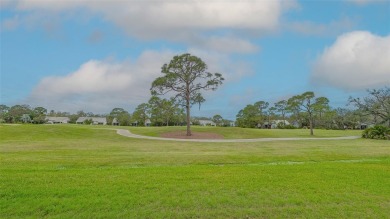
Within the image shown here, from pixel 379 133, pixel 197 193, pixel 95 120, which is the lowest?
pixel 197 193

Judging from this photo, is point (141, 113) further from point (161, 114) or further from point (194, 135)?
point (194, 135)

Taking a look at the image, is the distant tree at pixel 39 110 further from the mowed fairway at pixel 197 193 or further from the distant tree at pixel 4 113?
the mowed fairway at pixel 197 193

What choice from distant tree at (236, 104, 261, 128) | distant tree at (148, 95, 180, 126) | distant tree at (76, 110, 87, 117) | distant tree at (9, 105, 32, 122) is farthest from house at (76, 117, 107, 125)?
distant tree at (236, 104, 261, 128)

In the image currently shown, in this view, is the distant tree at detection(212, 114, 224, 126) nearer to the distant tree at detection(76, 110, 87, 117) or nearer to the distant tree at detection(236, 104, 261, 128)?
the distant tree at detection(236, 104, 261, 128)

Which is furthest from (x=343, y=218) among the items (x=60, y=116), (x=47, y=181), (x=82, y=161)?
(x=60, y=116)

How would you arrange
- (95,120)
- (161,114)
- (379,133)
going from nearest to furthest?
(379,133) → (161,114) → (95,120)

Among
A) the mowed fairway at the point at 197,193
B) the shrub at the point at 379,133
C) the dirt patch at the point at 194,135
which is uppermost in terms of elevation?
the shrub at the point at 379,133

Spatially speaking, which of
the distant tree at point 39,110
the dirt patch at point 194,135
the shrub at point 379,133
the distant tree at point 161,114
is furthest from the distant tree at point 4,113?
the shrub at point 379,133

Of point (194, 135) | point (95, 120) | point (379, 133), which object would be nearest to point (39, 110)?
point (95, 120)

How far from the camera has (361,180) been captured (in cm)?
770

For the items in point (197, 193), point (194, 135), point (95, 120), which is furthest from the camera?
point (95, 120)

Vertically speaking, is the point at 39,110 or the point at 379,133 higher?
the point at 39,110

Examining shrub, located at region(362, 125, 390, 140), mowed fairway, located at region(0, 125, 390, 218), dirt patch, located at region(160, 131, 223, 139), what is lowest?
mowed fairway, located at region(0, 125, 390, 218)

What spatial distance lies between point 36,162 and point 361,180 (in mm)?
9441
